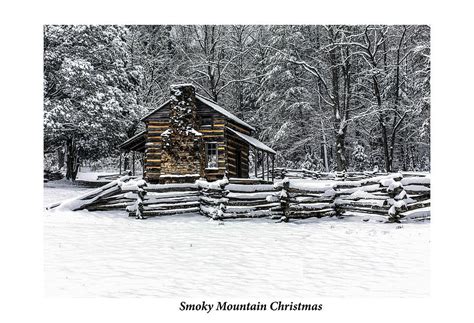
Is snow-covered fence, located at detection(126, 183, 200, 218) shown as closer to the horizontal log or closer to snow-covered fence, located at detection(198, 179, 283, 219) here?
the horizontal log

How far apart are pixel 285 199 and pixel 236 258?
16.3 feet

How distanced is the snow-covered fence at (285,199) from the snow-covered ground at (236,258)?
22.8 inches

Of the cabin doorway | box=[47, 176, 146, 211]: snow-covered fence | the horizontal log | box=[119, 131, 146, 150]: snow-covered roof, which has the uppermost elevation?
box=[119, 131, 146, 150]: snow-covered roof

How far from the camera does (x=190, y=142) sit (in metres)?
17.2

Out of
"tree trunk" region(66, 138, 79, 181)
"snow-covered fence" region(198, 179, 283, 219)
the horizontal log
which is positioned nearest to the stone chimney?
the horizontal log

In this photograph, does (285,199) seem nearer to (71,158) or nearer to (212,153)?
(212,153)

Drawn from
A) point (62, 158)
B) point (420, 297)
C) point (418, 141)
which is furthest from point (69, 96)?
point (418, 141)

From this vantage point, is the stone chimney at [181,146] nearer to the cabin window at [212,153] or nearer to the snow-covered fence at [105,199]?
the snow-covered fence at [105,199]

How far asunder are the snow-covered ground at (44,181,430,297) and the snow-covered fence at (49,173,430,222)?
0.58 metres

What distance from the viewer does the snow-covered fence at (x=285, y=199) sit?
12.6m

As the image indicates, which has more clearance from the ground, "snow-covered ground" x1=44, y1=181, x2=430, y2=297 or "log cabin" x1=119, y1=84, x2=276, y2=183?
"log cabin" x1=119, y1=84, x2=276, y2=183

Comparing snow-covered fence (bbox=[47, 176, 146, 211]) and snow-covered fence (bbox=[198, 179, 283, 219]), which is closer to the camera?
snow-covered fence (bbox=[198, 179, 283, 219])

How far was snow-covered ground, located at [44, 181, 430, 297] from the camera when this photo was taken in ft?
21.1

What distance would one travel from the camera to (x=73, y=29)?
20.3 m
